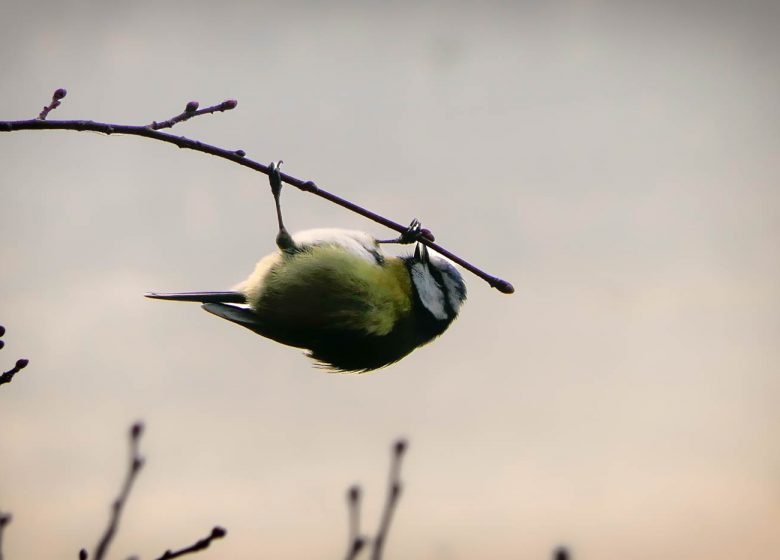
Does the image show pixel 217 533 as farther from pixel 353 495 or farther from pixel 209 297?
pixel 209 297

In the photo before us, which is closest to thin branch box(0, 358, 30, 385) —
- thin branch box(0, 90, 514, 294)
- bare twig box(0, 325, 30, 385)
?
bare twig box(0, 325, 30, 385)

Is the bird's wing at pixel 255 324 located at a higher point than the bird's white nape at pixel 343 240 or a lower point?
lower

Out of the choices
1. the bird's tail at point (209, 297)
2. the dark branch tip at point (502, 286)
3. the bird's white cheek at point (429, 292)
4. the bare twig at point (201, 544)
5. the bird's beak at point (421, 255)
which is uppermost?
the bird's beak at point (421, 255)

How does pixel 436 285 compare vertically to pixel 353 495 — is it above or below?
above

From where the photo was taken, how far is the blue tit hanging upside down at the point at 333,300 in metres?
3.91

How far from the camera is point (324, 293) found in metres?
3.89

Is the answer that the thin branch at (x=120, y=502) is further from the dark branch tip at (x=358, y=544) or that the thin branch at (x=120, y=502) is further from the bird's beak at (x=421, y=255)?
the bird's beak at (x=421, y=255)

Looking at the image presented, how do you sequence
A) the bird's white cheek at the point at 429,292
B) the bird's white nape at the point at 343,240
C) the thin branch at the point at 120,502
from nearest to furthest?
the thin branch at the point at 120,502, the bird's white nape at the point at 343,240, the bird's white cheek at the point at 429,292

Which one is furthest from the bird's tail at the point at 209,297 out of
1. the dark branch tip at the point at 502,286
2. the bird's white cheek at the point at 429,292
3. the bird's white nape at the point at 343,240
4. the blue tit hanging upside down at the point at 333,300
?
the dark branch tip at the point at 502,286

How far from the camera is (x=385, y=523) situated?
2.24 metres

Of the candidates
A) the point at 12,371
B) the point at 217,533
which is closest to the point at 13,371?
the point at 12,371

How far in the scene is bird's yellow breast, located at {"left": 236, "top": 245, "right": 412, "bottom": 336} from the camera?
12.8 ft

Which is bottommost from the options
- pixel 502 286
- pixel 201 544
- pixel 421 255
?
pixel 201 544

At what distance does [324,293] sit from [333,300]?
5 centimetres
